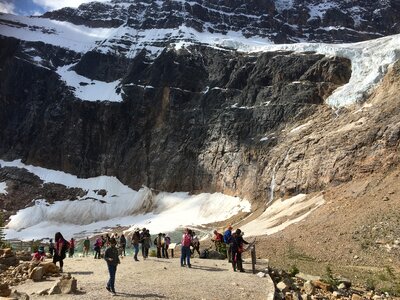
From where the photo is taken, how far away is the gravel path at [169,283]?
1576 centimetres

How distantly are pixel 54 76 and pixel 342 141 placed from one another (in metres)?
87.7

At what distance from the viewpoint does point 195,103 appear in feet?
313

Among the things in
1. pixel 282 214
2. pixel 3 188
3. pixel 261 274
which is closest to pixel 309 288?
pixel 261 274

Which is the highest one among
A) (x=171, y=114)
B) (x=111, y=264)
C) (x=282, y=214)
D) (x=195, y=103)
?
(x=195, y=103)

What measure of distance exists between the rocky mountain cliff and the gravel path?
3417 centimetres

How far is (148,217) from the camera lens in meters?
81.2

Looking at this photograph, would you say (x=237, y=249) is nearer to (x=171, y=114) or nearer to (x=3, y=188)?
(x=171, y=114)

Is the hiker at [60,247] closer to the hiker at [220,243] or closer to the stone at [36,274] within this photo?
the stone at [36,274]

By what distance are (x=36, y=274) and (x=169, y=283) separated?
6.04 metres

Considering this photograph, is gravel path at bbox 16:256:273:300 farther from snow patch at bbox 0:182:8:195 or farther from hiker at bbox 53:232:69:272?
snow patch at bbox 0:182:8:195

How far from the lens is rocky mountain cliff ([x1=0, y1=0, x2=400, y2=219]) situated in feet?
207

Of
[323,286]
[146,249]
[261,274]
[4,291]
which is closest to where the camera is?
[4,291]

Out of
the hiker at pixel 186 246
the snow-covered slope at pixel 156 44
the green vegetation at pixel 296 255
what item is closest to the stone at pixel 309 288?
the hiker at pixel 186 246

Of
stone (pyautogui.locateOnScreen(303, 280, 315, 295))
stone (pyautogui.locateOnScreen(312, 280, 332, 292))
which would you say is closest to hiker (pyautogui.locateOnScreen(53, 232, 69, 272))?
stone (pyautogui.locateOnScreen(303, 280, 315, 295))
